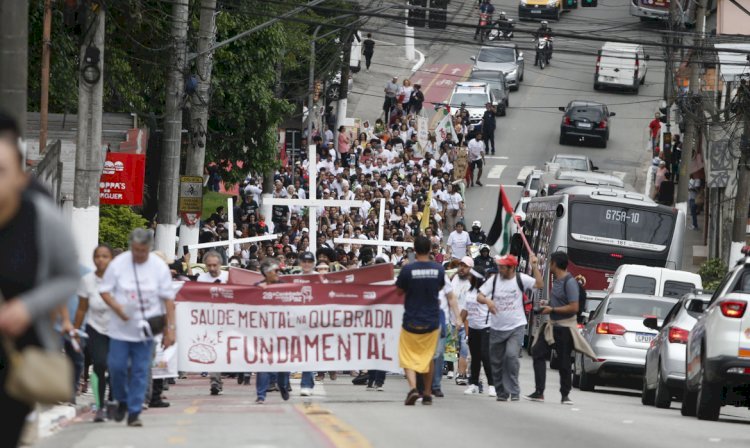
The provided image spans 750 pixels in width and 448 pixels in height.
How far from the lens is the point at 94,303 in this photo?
1496 cm

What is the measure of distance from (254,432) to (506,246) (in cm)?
1443

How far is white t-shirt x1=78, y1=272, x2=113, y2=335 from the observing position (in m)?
14.6

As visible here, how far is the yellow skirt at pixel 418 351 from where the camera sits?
16.3m

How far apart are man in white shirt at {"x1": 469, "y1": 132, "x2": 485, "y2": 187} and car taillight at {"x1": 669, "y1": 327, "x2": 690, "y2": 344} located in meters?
33.0

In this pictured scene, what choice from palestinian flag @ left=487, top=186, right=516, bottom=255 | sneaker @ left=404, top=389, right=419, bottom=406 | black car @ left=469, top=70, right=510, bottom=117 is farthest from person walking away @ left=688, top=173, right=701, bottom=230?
sneaker @ left=404, top=389, right=419, bottom=406

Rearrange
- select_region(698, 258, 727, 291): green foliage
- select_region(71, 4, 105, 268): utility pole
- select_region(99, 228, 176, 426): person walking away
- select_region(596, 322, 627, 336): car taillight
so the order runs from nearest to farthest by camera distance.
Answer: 1. select_region(99, 228, 176, 426): person walking away
2. select_region(596, 322, 627, 336): car taillight
3. select_region(71, 4, 105, 268): utility pole
4. select_region(698, 258, 727, 291): green foliage

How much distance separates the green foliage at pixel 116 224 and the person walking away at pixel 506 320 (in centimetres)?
1341

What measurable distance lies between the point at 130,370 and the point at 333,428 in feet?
6.03

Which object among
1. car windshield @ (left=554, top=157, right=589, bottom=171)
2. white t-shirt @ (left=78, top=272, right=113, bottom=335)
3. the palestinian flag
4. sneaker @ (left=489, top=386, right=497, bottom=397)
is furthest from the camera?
car windshield @ (left=554, top=157, right=589, bottom=171)

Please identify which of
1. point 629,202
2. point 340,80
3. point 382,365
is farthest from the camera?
point 340,80

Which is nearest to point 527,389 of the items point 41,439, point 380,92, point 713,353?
point 713,353

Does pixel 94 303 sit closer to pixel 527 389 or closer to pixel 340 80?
pixel 527 389

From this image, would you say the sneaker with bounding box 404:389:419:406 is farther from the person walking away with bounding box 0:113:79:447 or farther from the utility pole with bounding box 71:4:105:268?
the person walking away with bounding box 0:113:79:447

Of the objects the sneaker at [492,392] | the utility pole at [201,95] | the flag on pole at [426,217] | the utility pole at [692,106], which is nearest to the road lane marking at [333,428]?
the sneaker at [492,392]
